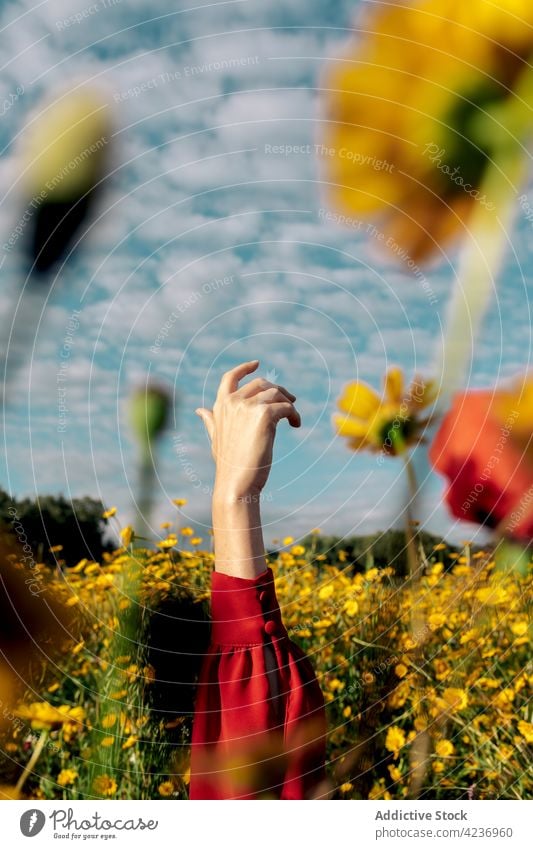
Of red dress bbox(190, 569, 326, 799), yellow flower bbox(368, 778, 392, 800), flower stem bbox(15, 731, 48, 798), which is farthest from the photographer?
yellow flower bbox(368, 778, 392, 800)

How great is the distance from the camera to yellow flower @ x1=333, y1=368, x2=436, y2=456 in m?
1.27

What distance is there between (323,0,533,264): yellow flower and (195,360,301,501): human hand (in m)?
0.34

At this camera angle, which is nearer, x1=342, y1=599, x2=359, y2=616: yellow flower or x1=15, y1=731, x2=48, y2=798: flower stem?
x1=15, y1=731, x2=48, y2=798: flower stem

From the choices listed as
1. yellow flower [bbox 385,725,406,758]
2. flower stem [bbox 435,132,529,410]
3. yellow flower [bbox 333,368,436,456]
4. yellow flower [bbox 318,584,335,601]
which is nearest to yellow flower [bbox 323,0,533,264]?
flower stem [bbox 435,132,529,410]

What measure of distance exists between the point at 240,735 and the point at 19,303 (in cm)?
68

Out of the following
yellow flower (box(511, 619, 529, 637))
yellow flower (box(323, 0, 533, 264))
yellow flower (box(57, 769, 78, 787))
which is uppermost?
yellow flower (box(323, 0, 533, 264))

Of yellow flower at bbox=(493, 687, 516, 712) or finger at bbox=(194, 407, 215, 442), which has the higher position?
finger at bbox=(194, 407, 215, 442)

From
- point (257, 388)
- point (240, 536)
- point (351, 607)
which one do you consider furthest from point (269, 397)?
point (351, 607)

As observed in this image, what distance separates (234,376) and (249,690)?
44 centimetres

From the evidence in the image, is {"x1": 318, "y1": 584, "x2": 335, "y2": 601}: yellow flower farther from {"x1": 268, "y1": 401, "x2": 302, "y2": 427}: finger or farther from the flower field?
{"x1": 268, "y1": 401, "x2": 302, "y2": 427}: finger

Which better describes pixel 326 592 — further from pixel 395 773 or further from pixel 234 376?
pixel 234 376

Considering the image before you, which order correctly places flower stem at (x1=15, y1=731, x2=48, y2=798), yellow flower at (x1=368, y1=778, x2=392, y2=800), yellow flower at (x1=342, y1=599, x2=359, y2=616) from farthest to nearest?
yellow flower at (x1=342, y1=599, x2=359, y2=616) < yellow flower at (x1=368, y1=778, x2=392, y2=800) < flower stem at (x1=15, y1=731, x2=48, y2=798)

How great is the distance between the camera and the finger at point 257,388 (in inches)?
43.5

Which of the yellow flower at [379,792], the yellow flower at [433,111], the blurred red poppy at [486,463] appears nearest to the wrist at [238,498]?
the blurred red poppy at [486,463]
